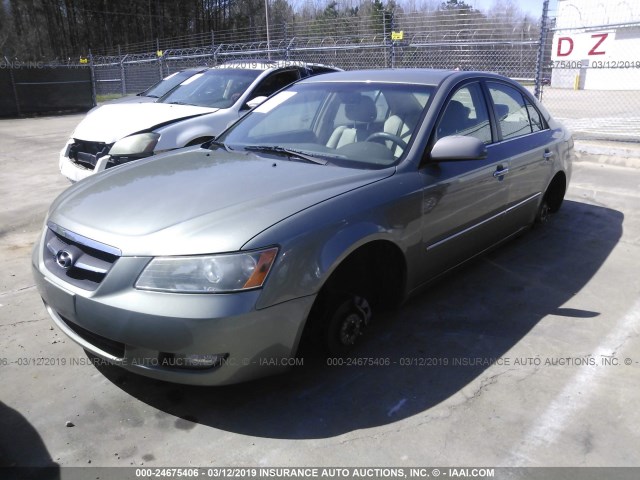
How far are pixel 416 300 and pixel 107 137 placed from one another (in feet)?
14.2

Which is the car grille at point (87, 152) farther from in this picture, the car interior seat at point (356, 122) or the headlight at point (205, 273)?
the headlight at point (205, 273)

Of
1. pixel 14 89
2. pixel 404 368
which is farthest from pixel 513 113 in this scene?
pixel 14 89

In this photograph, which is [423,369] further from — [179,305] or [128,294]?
[128,294]

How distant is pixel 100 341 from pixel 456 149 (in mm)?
2248

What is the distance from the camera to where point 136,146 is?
5.82 m

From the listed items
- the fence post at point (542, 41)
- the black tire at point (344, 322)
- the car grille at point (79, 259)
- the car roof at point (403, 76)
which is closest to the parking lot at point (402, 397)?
the black tire at point (344, 322)

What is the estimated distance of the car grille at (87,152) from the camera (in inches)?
247

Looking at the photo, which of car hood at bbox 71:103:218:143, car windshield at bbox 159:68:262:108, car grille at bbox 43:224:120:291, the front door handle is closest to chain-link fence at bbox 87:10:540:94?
car windshield at bbox 159:68:262:108

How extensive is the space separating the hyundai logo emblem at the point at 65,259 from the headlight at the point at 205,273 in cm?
47

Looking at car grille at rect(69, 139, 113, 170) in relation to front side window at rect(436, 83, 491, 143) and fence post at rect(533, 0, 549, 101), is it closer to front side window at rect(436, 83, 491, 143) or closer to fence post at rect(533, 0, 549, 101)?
front side window at rect(436, 83, 491, 143)

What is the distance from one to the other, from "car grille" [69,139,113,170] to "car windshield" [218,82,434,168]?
280 centimetres

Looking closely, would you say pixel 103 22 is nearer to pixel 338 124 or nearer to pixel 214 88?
pixel 214 88

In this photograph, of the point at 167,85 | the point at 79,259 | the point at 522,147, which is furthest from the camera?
the point at 167,85

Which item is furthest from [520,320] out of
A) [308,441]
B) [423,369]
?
[308,441]
